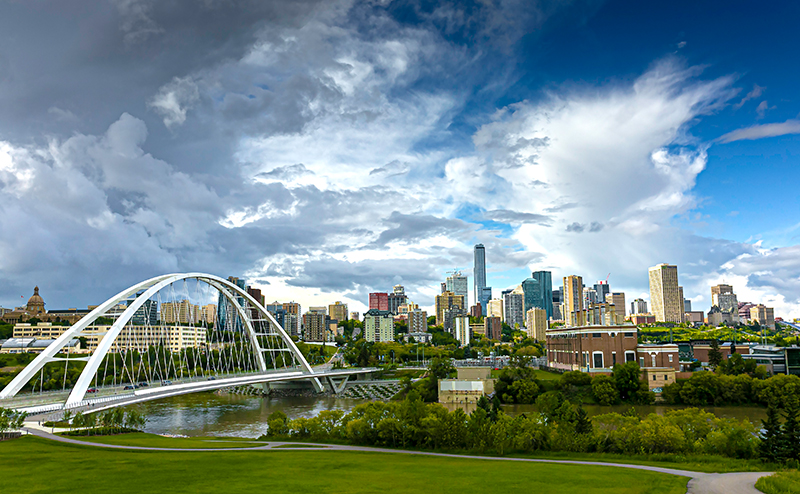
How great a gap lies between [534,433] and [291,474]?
51.3ft

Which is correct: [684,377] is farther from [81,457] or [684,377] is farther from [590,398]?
[81,457]

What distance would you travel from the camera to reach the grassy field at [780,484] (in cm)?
1877

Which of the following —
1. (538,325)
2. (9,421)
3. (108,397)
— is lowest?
(9,421)

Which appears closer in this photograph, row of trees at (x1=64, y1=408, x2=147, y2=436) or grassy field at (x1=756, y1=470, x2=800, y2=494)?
grassy field at (x1=756, y1=470, x2=800, y2=494)

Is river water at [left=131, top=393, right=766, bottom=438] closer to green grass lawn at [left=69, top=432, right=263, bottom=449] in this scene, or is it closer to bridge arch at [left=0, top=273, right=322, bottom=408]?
bridge arch at [left=0, top=273, right=322, bottom=408]

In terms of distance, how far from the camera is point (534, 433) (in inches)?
1236

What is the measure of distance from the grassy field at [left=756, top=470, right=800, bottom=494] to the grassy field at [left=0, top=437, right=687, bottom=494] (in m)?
2.68

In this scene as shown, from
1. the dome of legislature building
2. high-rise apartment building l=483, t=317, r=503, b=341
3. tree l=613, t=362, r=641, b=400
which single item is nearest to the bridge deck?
tree l=613, t=362, r=641, b=400

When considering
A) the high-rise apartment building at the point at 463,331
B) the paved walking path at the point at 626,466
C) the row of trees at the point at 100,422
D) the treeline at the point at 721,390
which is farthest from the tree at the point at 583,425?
the high-rise apartment building at the point at 463,331

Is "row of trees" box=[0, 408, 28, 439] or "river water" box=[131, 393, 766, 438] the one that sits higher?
"row of trees" box=[0, 408, 28, 439]

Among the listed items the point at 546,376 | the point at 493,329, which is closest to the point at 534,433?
the point at 546,376

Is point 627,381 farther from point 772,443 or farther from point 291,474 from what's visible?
point 291,474

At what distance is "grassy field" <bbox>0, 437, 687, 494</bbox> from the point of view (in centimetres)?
1964

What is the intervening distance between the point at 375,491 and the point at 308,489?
8.02ft
